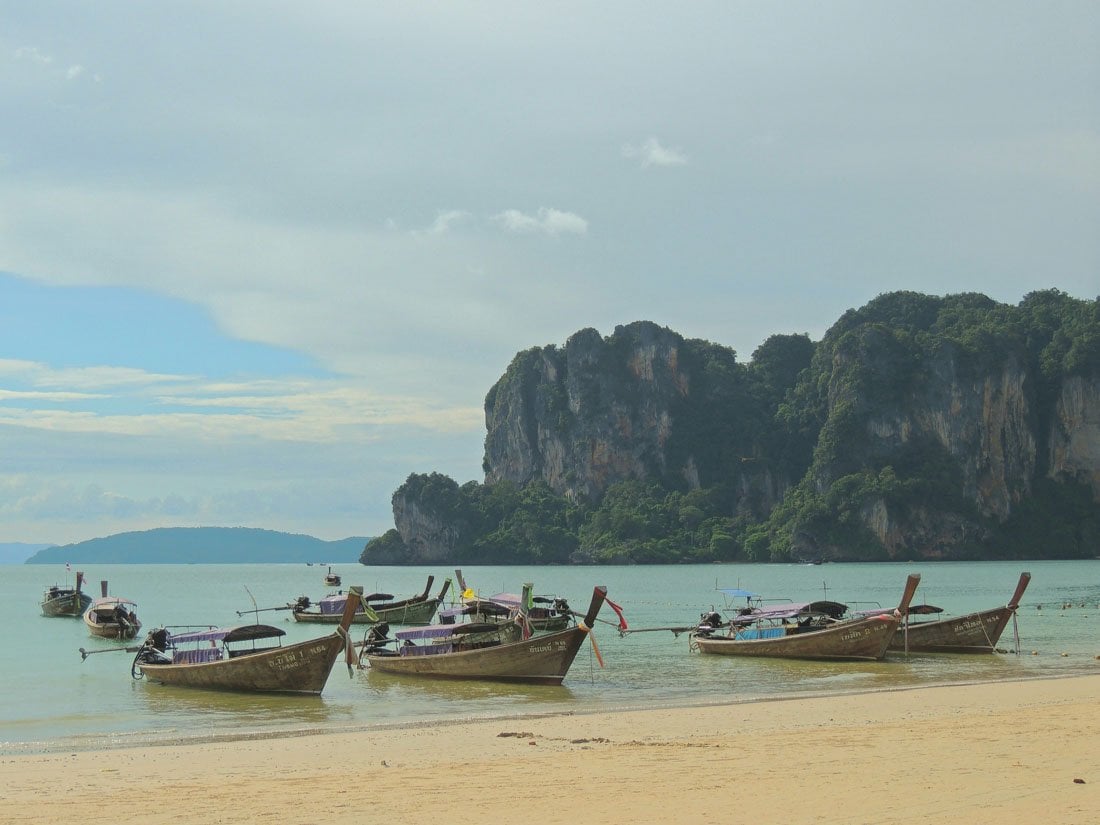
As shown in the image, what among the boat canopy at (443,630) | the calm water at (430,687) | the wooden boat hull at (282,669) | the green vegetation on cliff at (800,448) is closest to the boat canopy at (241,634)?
the wooden boat hull at (282,669)

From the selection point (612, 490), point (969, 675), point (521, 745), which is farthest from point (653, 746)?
point (612, 490)

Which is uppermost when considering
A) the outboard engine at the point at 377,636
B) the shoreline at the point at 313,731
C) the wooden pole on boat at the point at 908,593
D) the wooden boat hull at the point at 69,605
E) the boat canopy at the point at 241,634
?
the wooden pole on boat at the point at 908,593

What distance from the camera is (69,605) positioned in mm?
59375

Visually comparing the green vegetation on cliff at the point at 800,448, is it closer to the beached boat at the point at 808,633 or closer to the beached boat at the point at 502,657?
the beached boat at the point at 808,633

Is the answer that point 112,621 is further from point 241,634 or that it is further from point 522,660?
point 522,660

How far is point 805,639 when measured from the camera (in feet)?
96.2

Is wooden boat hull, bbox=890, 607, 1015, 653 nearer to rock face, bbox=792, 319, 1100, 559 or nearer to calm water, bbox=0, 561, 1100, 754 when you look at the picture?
calm water, bbox=0, 561, 1100, 754

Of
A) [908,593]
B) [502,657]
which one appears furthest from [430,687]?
[908,593]

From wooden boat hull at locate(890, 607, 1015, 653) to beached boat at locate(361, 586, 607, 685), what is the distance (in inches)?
440

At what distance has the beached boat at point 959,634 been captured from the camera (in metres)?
31.1

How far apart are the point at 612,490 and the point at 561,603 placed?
127 metres

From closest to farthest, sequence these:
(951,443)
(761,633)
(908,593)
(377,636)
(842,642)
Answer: (908,593)
(842,642)
(377,636)
(761,633)
(951,443)

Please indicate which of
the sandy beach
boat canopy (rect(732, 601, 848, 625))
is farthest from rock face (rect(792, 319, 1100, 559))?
the sandy beach

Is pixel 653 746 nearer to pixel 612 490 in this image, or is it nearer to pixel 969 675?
pixel 969 675
